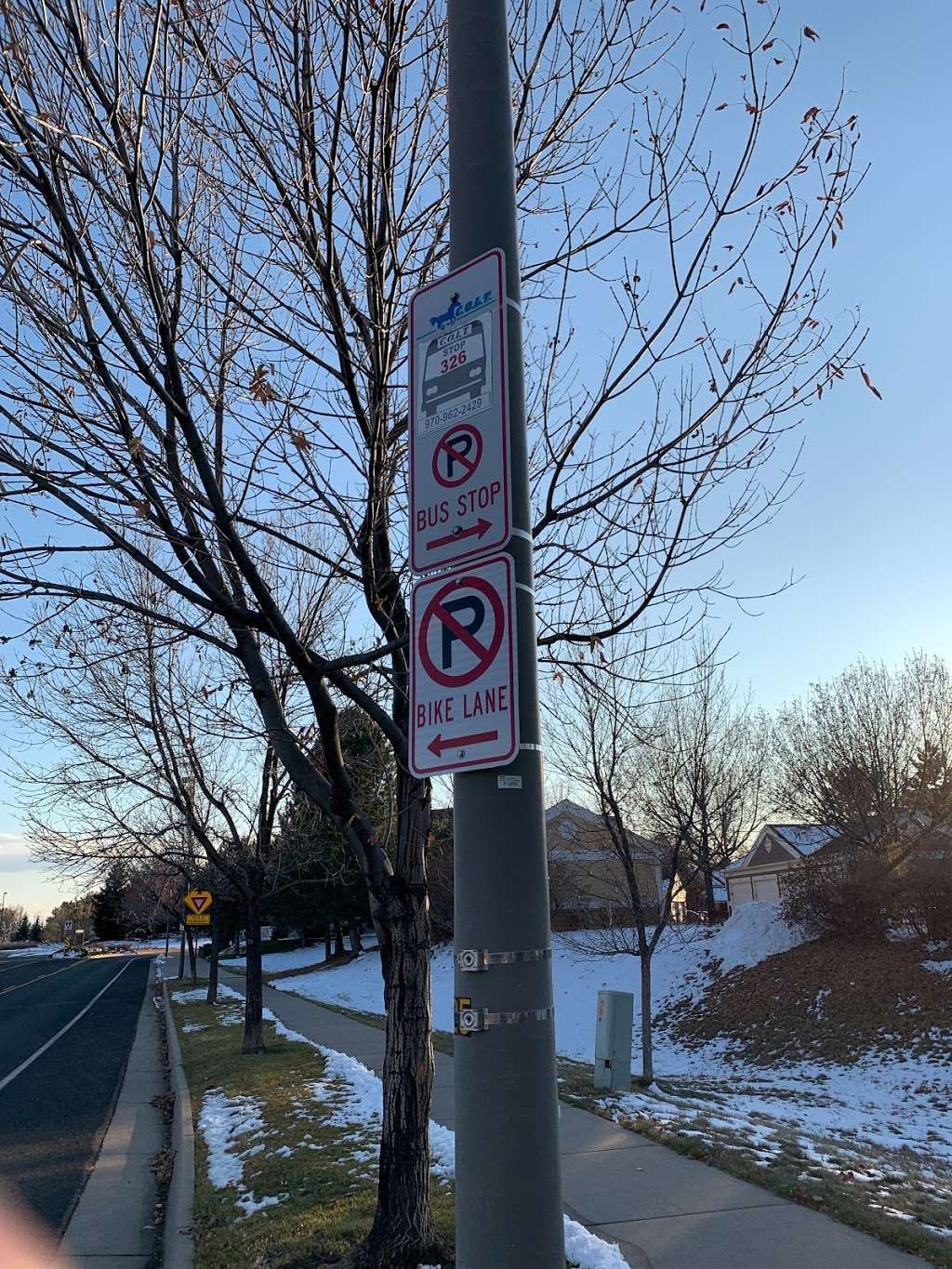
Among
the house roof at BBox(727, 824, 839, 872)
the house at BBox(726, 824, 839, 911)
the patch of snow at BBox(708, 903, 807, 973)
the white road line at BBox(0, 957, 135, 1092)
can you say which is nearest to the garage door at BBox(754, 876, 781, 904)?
the house at BBox(726, 824, 839, 911)

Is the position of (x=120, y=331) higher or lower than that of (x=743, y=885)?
higher

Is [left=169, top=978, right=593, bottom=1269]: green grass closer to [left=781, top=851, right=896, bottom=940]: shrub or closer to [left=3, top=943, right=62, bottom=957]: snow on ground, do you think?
[left=781, top=851, right=896, bottom=940]: shrub

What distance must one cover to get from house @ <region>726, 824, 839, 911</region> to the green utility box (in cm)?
2391

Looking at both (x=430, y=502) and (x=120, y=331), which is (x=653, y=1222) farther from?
(x=120, y=331)

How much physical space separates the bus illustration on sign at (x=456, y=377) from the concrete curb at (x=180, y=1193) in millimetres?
4939

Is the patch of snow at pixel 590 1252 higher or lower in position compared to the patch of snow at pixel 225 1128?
higher

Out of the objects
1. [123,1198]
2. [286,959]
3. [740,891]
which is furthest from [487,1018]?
[286,959]

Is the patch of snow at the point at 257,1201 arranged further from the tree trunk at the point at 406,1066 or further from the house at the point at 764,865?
the house at the point at 764,865

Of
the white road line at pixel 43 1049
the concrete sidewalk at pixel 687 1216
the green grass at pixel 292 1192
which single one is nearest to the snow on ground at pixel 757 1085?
the concrete sidewalk at pixel 687 1216

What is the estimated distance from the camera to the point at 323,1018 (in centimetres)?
1995

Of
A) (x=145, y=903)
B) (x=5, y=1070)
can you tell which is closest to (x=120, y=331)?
(x=5, y=1070)

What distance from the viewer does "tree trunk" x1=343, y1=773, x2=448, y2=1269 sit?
4.90 metres

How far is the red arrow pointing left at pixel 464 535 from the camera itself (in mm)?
2625

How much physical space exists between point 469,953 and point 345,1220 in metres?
4.32
